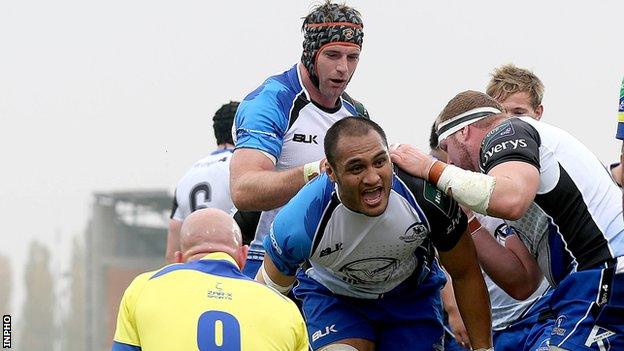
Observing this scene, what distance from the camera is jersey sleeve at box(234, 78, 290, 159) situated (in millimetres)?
7309

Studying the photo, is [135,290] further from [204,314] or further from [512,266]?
[512,266]

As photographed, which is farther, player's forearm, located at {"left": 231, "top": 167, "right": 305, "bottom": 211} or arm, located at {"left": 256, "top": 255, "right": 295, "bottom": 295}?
player's forearm, located at {"left": 231, "top": 167, "right": 305, "bottom": 211}

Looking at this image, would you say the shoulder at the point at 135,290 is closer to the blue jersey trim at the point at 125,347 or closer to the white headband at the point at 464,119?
the blue jersey trim at the point at 125,347

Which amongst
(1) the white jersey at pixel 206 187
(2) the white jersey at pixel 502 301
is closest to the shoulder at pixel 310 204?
(2) the white jersey at pixel 502 301

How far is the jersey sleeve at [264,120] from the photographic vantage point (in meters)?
7.31

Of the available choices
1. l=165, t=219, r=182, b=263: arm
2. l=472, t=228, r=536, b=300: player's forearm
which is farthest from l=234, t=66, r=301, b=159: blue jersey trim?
l=165, t=219, r=182, b=263: arm

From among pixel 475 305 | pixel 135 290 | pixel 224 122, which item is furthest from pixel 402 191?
pixel 224 122

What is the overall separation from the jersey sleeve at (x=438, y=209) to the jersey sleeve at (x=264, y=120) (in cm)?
108

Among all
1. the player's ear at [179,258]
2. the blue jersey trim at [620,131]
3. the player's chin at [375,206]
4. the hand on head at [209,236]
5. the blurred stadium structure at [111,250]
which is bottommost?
the blurred stadium structure at [111,250]

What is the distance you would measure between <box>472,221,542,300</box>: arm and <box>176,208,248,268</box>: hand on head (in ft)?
5.19

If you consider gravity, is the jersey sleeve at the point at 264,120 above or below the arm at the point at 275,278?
above

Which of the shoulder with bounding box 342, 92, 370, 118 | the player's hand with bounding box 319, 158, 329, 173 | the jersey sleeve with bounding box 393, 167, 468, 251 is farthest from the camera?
the shoulder with bounding box 342, 92, 370, 118

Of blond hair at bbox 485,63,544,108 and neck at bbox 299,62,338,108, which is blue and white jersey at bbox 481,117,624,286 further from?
blond hair at bbox 485,63,544,108

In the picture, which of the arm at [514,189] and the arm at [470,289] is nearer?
the arm at [514,189]
